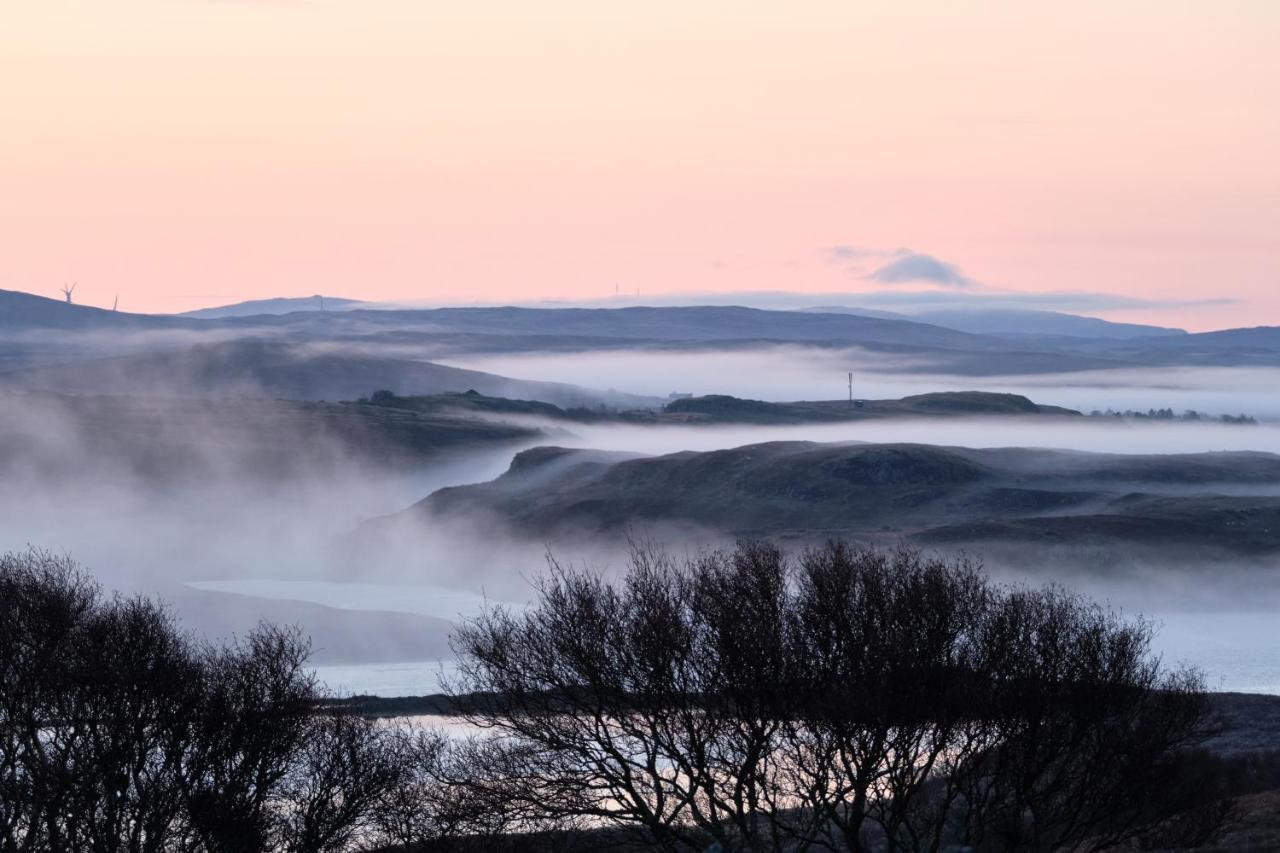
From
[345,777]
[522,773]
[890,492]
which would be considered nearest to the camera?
[522,773]

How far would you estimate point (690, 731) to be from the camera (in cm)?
4481

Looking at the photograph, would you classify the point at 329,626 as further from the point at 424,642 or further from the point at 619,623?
the point at 619,623

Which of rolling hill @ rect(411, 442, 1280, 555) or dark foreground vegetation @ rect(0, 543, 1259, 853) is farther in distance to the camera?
rolling hill @ rect(411, 442, 1280, 555)

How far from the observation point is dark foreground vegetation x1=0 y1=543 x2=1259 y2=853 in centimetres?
4497

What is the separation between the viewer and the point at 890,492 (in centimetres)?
19638

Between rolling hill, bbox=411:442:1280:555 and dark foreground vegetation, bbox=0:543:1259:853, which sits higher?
dark foreground vegetation, bbox=0:543:1259:853

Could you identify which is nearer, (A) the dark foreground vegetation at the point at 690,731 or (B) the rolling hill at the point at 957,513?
(A) the dark foreground vegetation at the point at 690,731

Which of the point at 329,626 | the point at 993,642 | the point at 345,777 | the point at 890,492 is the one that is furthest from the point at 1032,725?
the point at 890,492

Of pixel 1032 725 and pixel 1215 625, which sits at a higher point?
pixel 1032 725

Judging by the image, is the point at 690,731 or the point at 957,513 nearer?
the point at 690,731

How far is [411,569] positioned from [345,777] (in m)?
147

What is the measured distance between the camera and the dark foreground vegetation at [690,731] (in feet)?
148

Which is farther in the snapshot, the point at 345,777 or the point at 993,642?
the point at 345,777

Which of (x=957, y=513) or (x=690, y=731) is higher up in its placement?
(x=690, y=731)
